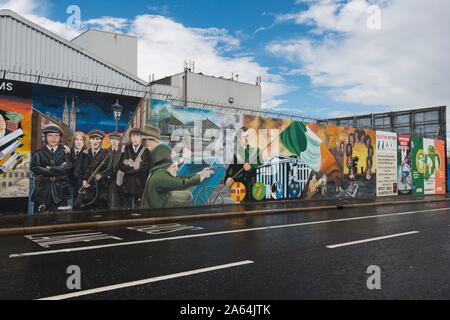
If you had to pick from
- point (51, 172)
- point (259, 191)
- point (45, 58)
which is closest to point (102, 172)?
point (51, 172)

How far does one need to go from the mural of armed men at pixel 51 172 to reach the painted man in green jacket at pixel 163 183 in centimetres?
300

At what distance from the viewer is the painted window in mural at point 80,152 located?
1274cm

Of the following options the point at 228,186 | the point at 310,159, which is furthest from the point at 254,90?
the point at 228,186

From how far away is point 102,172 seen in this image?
13.9 metres

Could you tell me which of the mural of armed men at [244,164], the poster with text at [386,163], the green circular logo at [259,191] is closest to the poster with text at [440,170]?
the poster with text at [386,163]

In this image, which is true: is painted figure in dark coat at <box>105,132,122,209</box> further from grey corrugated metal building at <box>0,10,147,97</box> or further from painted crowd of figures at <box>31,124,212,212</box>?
grey corrugated metal building at <box>0,10,147,97</box>

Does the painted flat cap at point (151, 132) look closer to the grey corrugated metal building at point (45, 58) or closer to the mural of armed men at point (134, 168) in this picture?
the mural of armed men at point (134, 168)

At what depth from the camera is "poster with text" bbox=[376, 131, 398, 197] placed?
Answer: 2427 centimetres

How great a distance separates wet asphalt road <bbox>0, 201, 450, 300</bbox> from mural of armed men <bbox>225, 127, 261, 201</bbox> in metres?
6.57

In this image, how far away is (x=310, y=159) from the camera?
20.4 metres

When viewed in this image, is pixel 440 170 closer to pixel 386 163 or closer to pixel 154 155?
pixel 386 163
